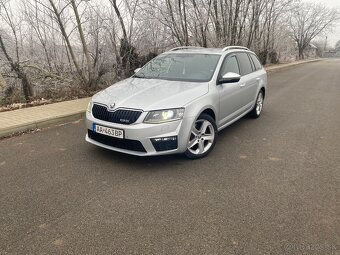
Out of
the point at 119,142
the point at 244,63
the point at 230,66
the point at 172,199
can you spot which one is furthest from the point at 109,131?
the point at 244,63

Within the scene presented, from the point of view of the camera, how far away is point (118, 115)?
3889 millimetres

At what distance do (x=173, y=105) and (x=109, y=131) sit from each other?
0.94 metres

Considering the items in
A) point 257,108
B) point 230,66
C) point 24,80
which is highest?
point 24,80

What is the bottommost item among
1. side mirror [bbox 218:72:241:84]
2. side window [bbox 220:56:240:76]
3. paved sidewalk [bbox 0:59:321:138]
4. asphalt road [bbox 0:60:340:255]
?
asphalt road [bbox 0:60:340:255]

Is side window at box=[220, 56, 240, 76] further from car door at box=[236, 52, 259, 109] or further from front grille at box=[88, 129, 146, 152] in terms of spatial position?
front grille at box=[88, 129, 146, 152]

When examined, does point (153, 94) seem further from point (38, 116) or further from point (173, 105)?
point (38, 116)

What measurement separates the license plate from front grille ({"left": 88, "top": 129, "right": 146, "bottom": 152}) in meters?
0.06

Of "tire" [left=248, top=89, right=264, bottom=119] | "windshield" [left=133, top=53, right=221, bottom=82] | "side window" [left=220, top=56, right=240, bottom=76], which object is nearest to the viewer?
"windshield" [left=133, top=53, right=221, bottom=82]

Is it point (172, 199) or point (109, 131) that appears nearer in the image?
point (172, 199)

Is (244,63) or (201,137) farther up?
(244,63)

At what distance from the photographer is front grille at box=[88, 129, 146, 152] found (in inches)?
151

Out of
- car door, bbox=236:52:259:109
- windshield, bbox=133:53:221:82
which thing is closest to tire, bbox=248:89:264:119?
car door, bbox=236:52:259:109

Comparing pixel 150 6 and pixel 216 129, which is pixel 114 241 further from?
pixel 150 6

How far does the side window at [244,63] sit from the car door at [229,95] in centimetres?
21
